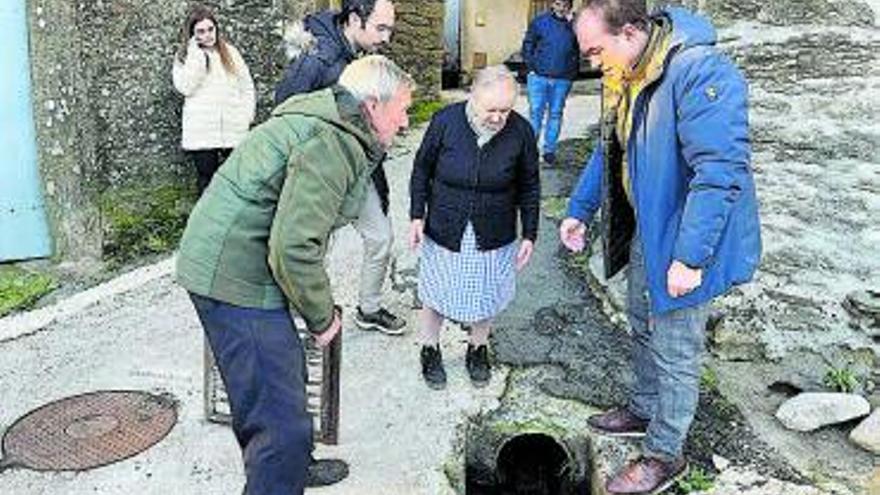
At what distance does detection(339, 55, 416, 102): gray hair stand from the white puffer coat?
347cm

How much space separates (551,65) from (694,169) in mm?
5425

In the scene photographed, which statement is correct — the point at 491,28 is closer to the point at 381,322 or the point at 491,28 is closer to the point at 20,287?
the point at 20,287

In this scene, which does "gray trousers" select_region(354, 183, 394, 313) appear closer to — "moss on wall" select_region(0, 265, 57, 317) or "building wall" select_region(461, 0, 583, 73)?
"moss on wall" select_region(0, 265, 57, 317)

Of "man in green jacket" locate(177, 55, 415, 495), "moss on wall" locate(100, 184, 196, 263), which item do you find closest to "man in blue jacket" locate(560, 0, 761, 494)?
"man in green jacket" locate(177, 55, 415, 495)

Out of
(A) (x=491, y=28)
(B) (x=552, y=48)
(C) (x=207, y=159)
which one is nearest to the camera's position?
(C) (x=207, y=159)

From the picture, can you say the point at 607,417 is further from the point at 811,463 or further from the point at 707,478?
the point at 811,463

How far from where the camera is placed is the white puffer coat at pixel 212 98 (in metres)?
6.59

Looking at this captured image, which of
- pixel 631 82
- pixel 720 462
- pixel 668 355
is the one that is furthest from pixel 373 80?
pixel 720 462

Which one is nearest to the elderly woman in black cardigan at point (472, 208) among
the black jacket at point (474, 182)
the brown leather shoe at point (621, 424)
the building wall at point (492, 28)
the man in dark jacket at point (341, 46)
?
the black jacket at point (474, 182)

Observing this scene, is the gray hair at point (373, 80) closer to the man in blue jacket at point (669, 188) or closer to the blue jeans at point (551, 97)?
the man in blue jacket at point (669, 188)

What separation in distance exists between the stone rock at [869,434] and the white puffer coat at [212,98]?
14.1 feet

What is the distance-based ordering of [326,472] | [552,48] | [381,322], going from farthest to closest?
[552,48] → [381,322] → [326,472]

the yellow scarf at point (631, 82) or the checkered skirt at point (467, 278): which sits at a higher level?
the yellow scarf at point (631, 82)

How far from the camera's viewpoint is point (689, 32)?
3.67 metres
